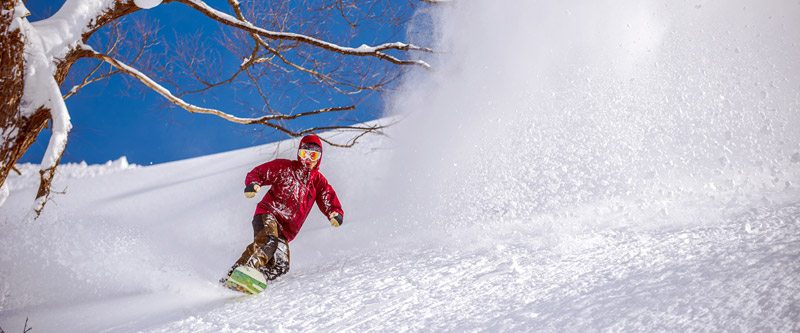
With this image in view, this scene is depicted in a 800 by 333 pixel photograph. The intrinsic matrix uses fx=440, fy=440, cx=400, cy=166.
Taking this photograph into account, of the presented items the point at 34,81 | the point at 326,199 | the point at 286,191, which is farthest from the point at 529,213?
the point at 34,81

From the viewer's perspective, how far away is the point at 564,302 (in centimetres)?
140

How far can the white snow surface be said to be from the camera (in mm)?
1470

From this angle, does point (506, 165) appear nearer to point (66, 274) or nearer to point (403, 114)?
point (403, 114)

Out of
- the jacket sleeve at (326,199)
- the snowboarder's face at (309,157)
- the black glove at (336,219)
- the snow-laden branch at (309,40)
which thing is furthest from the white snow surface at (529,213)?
the snow-laden branch at (309,40)

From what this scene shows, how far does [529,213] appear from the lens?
289 centimetres

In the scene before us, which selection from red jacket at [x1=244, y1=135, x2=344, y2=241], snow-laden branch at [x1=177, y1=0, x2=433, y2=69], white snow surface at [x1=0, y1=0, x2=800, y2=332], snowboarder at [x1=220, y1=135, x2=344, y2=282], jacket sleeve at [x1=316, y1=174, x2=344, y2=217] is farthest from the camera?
jacket sleeve at [x1=316, y1=174, x2=344, y2=217]

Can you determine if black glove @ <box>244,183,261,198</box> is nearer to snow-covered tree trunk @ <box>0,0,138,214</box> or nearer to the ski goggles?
Result: the ski goggles

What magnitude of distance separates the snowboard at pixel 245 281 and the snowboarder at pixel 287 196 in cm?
42

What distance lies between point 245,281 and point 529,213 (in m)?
1.79

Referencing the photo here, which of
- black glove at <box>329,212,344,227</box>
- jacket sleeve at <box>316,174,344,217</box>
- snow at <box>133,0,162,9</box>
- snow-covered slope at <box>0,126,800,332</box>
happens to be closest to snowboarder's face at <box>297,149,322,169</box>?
jacket sleeve at <box>316,174,344,217</box>

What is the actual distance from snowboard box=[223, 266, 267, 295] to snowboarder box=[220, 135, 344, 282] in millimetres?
416

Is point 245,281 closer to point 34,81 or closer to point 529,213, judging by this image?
point 34,81

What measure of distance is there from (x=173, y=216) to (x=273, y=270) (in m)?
3.02

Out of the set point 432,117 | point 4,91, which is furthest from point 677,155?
point 4,91
